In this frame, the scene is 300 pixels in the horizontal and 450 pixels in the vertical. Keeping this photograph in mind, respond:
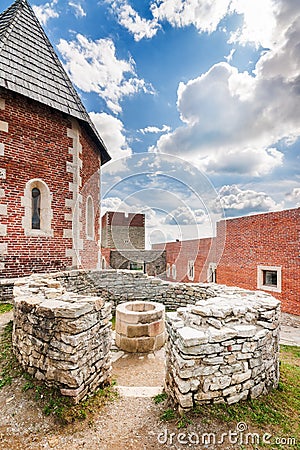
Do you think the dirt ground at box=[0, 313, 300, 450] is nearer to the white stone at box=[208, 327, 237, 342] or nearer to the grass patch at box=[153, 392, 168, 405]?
the grass patch at box=[153, 392, 168, 405]

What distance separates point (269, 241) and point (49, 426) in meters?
10.5

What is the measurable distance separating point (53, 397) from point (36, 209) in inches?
257

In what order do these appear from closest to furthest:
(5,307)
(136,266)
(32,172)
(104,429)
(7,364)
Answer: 1. (104,429)
2. (7,364)
3. (5,307)
4. (32,172)
5. (136,266)

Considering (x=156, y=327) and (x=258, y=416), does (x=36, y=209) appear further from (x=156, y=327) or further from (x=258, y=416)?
(x=258, y=416)

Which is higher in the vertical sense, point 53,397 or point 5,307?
point 5,307

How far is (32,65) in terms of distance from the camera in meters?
8.62

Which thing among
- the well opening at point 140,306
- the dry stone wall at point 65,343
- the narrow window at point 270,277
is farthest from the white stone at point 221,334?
the narrow window at point 270,277

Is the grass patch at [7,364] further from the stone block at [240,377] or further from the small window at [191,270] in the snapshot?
the small window at [191,270]

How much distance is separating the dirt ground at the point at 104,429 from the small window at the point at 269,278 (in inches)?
354

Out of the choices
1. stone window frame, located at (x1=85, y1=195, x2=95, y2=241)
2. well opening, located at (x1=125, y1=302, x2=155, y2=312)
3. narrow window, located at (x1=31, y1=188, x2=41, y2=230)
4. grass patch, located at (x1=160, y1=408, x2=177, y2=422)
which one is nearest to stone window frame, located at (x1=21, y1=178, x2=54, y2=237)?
narrow window, located at (x1=31, y1=188, x2=41, y2=230)

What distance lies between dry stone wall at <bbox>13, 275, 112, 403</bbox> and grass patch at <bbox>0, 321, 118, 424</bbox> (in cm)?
8

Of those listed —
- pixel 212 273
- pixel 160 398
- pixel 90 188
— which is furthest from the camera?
pixel 212 273

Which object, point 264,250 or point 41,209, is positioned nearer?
point 41,209

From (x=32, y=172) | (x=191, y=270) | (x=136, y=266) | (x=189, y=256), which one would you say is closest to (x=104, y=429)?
(x=32, y=172)
